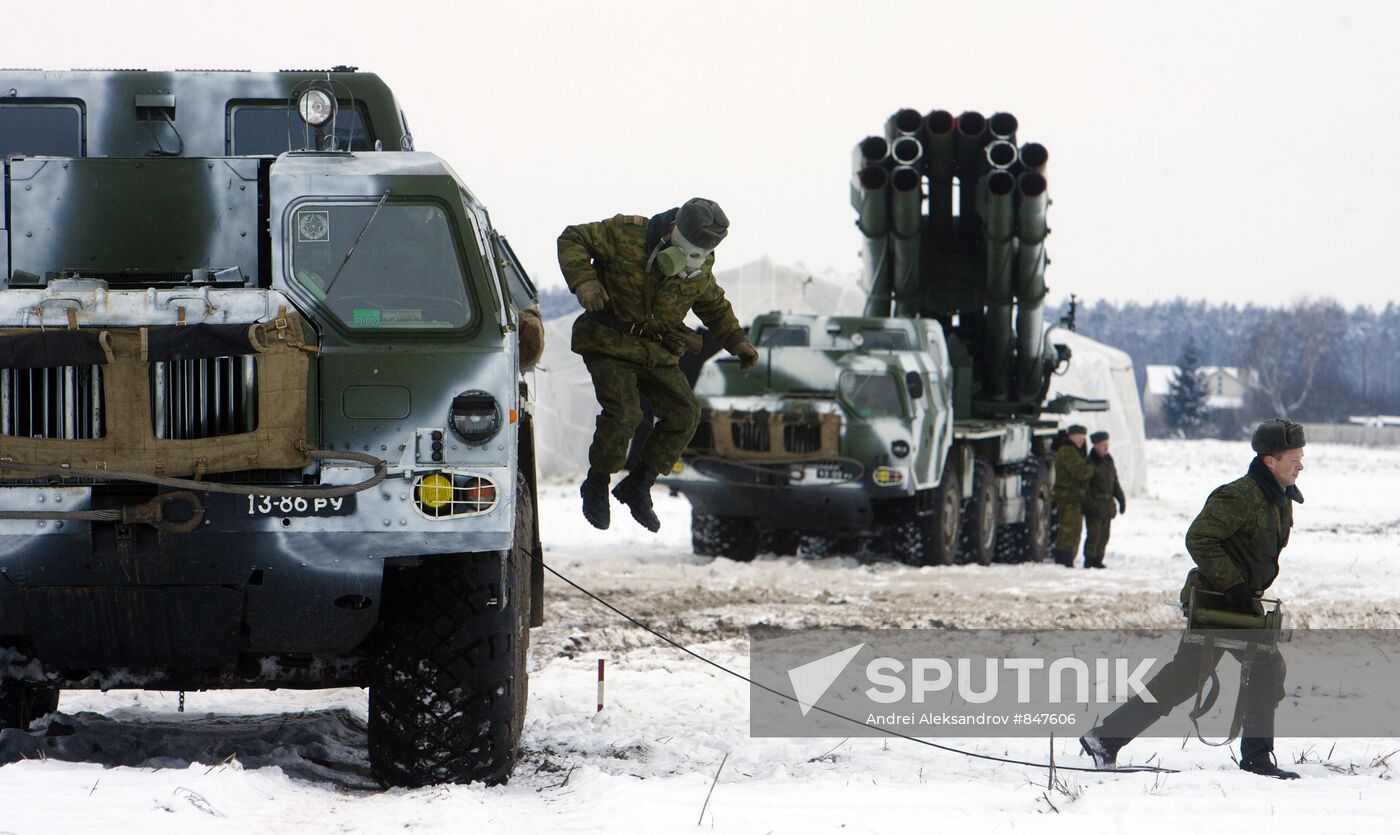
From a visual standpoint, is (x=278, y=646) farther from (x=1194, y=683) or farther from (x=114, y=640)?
(x=1194, y=683)

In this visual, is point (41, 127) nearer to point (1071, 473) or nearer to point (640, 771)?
point (640, 771)

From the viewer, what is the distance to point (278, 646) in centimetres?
601

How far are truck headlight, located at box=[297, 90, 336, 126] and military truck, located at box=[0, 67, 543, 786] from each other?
133 mm

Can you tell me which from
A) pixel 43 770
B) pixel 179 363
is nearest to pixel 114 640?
pixel 43 770

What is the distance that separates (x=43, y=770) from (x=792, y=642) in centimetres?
590

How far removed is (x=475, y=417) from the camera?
19.2ft

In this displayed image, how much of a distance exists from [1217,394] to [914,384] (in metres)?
100

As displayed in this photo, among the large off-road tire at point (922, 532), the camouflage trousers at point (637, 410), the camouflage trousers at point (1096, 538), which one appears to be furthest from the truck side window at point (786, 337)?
the camouflage trousers at point (637, 410)

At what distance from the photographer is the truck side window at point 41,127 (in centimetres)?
782

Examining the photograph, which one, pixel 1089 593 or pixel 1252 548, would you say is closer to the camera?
pixel 1252 548

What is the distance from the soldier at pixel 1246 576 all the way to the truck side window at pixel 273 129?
420cm

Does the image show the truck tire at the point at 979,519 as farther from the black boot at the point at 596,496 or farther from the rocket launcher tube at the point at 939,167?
the black boot at the point at 596,496

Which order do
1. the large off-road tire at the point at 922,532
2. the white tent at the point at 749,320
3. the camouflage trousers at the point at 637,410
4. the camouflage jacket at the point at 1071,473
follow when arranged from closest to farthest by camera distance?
1. the camouflage trousers at the point at 637,410
2. the large off-road tire at the point at 922,532
3. the camouflage jacket at the point at 1071,473
4. the white tent at the point at 749,320

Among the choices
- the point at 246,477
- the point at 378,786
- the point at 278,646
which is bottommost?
Answer: the point at 378,786
